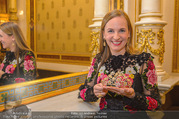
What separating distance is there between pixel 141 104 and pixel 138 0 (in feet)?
10.7

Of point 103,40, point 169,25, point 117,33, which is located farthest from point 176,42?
point 117,33

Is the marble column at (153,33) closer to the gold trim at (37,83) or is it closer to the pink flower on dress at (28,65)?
the gold trim at (37,83)

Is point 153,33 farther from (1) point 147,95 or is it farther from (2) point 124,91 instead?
(2) point 124,91

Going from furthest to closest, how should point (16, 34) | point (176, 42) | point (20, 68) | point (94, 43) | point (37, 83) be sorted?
point (176, 42) → point (94, 43) → point (37, 83) → point (20, 68) → point (16, 34)

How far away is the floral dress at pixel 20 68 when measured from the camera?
1.98 meters

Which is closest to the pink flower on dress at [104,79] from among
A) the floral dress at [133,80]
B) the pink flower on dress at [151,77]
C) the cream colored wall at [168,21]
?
the floral dress at [133,80]

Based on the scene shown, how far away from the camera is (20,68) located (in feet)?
7.00

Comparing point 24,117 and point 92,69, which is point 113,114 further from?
point 92,69

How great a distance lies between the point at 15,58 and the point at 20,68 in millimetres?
137

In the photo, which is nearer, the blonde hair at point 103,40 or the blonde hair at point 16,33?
the blonde hair at point 103,40

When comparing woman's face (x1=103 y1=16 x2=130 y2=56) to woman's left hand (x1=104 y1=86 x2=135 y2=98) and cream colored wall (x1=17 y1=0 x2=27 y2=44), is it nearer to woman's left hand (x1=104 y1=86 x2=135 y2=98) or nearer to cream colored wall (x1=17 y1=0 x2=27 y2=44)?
woman's left hand (x1=104 y1=86 x2=135 y2=98)

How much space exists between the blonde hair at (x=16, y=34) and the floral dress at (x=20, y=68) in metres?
0.06

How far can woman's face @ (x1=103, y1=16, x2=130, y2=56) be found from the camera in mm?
1687

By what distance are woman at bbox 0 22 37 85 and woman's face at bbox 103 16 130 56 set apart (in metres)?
0.91
